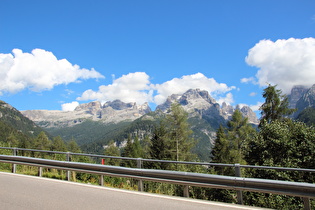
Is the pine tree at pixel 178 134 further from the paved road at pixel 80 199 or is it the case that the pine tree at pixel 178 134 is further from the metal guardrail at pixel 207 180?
the paved road at pixel 80 199

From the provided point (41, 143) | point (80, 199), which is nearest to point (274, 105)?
point (80, 199)

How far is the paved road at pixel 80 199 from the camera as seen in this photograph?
18.8 feet

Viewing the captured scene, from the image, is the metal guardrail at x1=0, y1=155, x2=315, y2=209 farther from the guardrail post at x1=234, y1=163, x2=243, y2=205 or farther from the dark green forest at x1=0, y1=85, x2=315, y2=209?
the dark green forest at x1=0, y1=85, x2=315, y2=209

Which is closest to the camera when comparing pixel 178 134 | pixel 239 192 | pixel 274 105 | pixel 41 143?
pixel 239 192

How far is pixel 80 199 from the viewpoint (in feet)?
20.8

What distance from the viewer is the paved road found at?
5.74m

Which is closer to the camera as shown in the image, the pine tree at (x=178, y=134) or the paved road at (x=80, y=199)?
the paved road at (x=80, y=199)

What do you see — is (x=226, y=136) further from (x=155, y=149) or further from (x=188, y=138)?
(x=155, y=149)

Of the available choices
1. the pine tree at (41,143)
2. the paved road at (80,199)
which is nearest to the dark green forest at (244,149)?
the paved road at (80,199)

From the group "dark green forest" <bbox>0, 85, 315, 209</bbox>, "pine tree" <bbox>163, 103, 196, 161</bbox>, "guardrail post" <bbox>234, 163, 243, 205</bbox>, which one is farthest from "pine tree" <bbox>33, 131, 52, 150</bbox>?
"guardrail post" <bbox>234, 163, 243, 205</bbox>

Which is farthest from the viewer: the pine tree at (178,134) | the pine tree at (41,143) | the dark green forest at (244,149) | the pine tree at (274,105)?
the pine tree at (41,143)

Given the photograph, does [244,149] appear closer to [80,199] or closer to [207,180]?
[207,180]

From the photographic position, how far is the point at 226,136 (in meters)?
41.2

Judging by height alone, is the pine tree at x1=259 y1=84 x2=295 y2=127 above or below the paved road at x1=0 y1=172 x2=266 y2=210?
above
